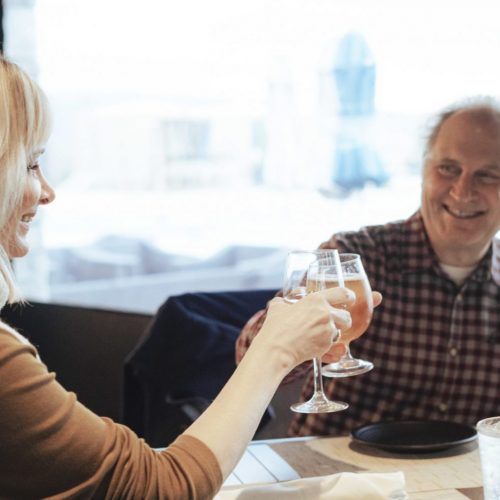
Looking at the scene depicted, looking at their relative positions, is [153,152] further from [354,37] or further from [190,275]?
[354,37]

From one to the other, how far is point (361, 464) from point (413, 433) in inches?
9.6

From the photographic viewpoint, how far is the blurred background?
4711 mm

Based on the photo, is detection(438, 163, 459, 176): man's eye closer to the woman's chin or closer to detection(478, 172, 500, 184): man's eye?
detection(478, 172, 500, 184): man's eye

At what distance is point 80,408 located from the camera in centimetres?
142

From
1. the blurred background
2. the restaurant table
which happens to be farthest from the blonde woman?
the blurred background

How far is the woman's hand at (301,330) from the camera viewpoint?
155cm

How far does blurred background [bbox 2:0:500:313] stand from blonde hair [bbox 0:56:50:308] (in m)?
3.08

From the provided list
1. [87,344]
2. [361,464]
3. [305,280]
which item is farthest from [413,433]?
[87,344]

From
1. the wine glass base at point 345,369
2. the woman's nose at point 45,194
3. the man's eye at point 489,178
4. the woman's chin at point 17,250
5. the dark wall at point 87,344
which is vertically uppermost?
the woman's nose at point 45,194

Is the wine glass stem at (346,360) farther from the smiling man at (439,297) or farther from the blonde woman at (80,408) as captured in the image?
the smiling man at (439,297)

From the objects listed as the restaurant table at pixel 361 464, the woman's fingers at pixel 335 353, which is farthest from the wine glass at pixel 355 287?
the restaurant table at pixel 361 464

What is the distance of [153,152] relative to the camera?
5.54m

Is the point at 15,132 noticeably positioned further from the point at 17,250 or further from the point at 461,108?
the point at 461,108

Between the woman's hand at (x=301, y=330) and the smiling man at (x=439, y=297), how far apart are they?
93 cm
